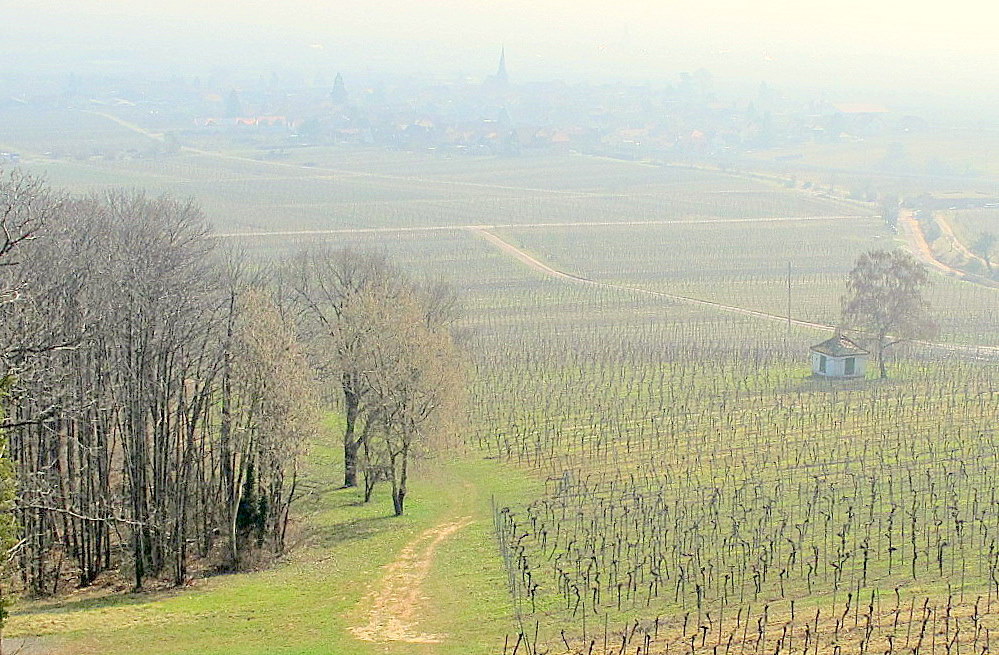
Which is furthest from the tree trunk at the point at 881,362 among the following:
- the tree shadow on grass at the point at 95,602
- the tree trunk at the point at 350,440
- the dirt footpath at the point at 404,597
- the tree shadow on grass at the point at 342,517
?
the tree shadow on grass at the point at 95,602

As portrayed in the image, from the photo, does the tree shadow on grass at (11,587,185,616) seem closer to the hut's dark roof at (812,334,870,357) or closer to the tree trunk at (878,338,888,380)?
the hut's dark roof at (812,334,870,357)

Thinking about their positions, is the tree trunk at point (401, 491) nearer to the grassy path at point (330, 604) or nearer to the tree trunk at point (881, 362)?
the grassy path at point (330, 604)

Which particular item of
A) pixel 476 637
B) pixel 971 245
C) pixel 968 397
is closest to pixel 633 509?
pixel 476 637

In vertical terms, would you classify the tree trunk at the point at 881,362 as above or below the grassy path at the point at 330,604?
above

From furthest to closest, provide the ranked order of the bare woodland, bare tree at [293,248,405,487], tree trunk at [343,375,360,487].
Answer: tree trunk at [343,375,360,487]
bare tree at [293,248,405,487]
the bare woodland

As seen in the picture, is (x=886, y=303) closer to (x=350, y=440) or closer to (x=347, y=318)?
(x=350, y=440)

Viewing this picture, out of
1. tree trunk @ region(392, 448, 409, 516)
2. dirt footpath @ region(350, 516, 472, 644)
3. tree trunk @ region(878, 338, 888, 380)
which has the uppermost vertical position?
tree trunk @ region(878, 338, 888, 380)

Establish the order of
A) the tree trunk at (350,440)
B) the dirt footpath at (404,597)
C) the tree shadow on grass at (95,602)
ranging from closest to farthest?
the dirt footpath at (404,597), the tree shadow on grass at (95,602), the tree trunk at (350,440)

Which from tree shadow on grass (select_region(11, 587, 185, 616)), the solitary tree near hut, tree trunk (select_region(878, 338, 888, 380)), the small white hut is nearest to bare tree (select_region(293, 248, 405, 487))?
tree shadow on grass (select_region(11, 587, 185, 616))

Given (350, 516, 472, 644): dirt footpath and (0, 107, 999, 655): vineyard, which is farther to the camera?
(350, 516, 472, 644): dirt footpath

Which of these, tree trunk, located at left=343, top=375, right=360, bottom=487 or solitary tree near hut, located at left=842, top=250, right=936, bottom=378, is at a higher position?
solitary tree near hut, located at left=842, top=250, right=936, bottom=378
